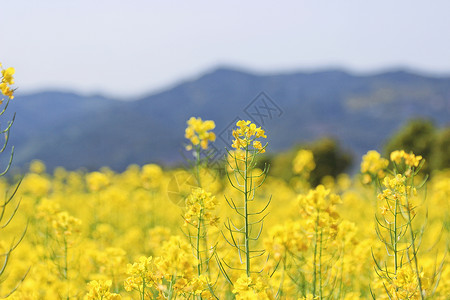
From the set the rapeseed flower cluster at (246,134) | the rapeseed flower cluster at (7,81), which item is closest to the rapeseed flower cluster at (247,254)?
the rapeseed flower cluster at (246,134)

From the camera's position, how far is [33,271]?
15.0ft

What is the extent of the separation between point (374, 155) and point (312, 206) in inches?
61.9

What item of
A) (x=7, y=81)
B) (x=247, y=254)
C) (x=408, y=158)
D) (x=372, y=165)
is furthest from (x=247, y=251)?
(x=372, y=165)

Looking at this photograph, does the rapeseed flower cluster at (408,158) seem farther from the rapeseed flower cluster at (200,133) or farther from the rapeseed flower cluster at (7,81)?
the rapeseed flower cluster at (7,81)

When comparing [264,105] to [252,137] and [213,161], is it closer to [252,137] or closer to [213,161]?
[213,161]

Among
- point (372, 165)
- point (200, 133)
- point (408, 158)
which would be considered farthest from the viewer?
point (372, 165)

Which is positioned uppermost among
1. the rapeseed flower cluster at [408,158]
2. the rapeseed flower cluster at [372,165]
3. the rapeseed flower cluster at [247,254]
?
the rapeseed flower cluster at [372,165]

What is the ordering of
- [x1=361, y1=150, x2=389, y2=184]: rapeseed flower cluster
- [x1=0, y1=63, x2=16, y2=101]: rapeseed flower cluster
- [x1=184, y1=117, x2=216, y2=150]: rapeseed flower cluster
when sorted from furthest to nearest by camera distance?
[x1=361, y1=150, x2=389, y2=184]: rapeseed flower cluster, [x1=184, y1=117, x2=216, y2=150]: rapeseed flower cluster, [x1=0, y1=63, x2=16, y2=101]: rapeseed flower cluster

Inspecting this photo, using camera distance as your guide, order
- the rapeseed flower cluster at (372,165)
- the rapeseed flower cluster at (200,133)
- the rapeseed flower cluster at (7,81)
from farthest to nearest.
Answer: the rapeseed flower cluster at (372,165)
the rapeseed flower cluster at (200,133)
the rapeseed flower cluster at (7,81)

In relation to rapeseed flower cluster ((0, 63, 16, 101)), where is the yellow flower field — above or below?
below

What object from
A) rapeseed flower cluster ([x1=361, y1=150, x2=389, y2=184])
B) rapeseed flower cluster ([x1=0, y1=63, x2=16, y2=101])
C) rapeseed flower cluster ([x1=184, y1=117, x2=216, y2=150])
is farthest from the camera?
rapeseed flower cluster ([x1=361, y1=150, x2=389, y2=184])

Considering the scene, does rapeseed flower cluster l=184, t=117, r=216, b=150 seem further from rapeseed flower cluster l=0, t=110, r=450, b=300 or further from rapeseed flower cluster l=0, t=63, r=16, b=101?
rapeseed flower cluster l=0, t=63, r=16, b=101

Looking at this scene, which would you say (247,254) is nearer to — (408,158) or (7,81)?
(408,158)

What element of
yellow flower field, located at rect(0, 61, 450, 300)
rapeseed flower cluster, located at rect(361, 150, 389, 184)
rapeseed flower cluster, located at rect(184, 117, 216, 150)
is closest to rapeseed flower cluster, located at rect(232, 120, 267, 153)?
yellow flower field, located at rect(0, 61, 450, 300)
